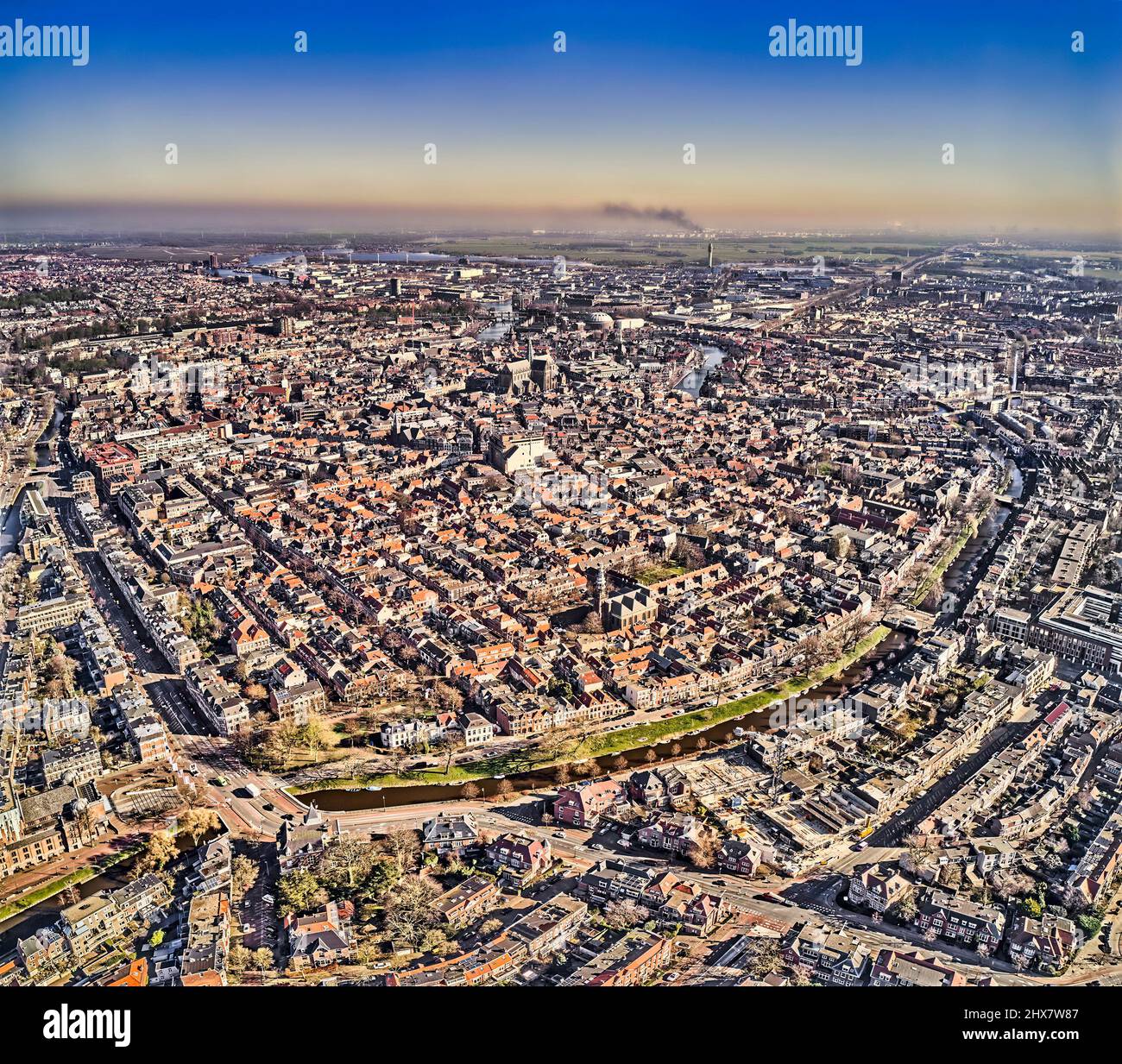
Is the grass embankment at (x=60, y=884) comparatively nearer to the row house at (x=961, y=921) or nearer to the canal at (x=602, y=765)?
the canal at (x=602, y=765)

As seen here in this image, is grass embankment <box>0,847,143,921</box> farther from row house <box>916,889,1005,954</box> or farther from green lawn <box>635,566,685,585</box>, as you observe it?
green lawn <box>635,566,685,585</box>

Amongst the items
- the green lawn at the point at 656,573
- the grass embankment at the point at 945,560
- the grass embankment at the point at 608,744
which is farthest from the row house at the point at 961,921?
the green lawn at the point at 656,573

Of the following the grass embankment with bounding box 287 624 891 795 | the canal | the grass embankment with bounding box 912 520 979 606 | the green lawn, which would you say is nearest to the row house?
the canal

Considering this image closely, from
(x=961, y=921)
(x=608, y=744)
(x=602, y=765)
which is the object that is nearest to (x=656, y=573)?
(x=608, y=744)
